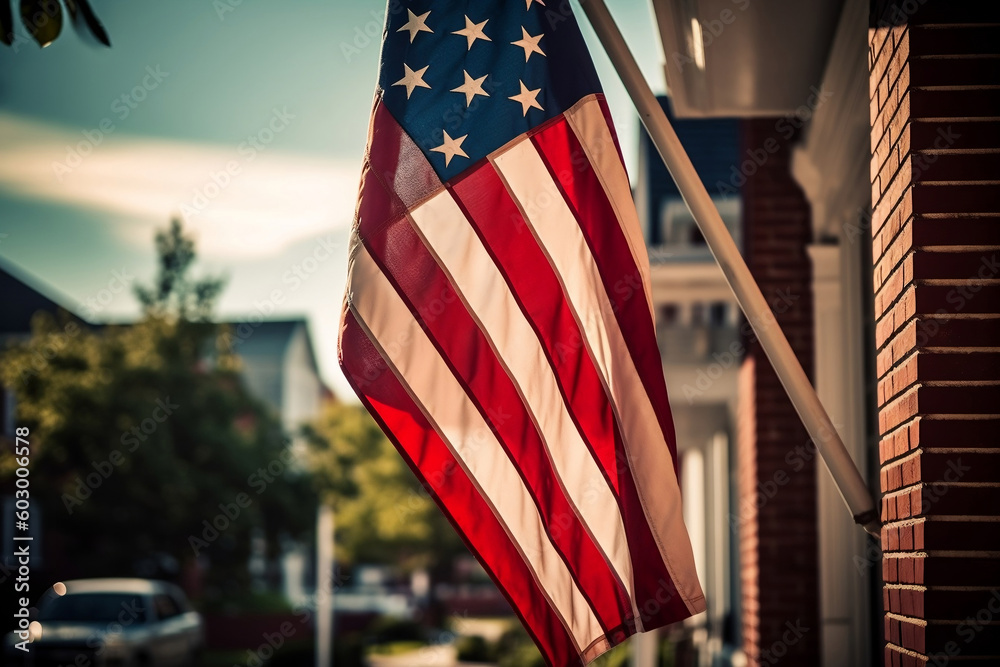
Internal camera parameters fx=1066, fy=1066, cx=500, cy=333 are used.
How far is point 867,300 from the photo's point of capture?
626cm

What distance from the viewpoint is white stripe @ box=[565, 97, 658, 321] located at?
12.6 feet

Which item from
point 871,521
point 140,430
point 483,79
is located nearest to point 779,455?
point 871,521

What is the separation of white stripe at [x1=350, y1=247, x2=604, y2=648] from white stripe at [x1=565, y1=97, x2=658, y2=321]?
2.65 ft

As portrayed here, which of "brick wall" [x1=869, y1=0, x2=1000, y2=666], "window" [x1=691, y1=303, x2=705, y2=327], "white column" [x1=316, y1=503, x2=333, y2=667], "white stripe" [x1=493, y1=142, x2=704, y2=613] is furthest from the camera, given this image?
"white column" [x1=316, y1=503, x2=333, y2=667]

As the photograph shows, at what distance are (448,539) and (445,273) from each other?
37.4 m

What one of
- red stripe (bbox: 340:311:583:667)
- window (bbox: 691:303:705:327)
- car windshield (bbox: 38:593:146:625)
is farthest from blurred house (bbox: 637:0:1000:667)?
car windshield (bbox: 38:593:146:625)

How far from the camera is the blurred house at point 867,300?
2986mm

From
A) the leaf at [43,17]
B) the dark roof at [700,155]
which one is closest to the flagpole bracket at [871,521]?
the leaf at [43,17]

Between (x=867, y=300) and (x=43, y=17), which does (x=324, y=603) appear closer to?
(x=867, y=300)

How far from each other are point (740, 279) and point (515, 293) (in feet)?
2.67

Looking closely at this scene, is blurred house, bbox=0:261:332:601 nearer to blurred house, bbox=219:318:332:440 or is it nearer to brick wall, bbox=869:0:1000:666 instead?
blurred house, bbox=219:318:332:440

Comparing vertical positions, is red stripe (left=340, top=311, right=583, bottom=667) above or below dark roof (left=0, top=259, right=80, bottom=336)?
below

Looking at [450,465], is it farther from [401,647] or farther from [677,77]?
[401,647]

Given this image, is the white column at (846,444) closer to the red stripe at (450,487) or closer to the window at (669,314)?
the red stripe at (450,487)
